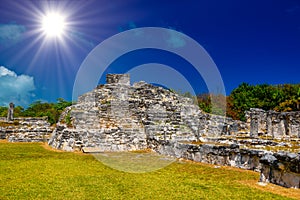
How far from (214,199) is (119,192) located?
2.16 meters

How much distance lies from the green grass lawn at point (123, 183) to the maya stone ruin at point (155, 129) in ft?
6.59

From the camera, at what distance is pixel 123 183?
7.02m

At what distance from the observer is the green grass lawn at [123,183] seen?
595 centimetres

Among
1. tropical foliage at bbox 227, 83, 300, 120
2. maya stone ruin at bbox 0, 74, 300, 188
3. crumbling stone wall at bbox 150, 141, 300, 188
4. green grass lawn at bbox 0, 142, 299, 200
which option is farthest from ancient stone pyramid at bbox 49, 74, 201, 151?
tropical foliage at bbox 227, 83, 300, 120

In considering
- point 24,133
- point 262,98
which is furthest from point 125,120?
point 262,98

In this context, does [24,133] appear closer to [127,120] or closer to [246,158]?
[127,120]

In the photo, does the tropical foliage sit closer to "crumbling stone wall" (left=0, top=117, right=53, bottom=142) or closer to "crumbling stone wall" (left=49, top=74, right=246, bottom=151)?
"crumbling stone wall" (left=49, top=74, right=246, bottom=151)

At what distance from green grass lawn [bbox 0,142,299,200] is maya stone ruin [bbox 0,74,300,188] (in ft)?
6.59

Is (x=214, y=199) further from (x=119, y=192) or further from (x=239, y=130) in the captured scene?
(x=239, y=130)

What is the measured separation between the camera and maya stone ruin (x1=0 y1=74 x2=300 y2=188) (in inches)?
436

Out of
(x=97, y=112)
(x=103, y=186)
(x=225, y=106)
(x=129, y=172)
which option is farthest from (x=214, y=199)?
(x=225, y=106)

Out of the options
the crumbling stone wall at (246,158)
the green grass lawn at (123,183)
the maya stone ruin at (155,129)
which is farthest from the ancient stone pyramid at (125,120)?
the green grass lawn at (123,183)

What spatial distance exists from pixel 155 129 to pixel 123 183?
919 centimetres

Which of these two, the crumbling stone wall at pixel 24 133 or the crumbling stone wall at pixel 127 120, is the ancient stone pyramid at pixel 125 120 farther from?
the crumbling stone wall at pixel 24 133
